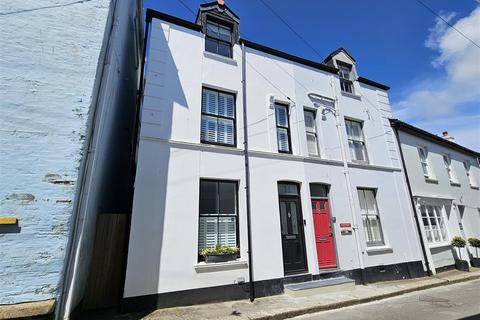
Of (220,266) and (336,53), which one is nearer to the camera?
(220,266)

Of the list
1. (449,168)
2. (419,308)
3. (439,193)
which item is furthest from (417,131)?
(419,308)

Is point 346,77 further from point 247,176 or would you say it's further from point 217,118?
point 247,176

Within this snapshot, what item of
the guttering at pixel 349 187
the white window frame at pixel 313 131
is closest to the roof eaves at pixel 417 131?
the guttering at pixel 349 187

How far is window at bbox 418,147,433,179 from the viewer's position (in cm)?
1168

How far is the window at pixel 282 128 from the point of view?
8.33 meters

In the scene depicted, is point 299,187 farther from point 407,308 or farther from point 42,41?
point 42,41

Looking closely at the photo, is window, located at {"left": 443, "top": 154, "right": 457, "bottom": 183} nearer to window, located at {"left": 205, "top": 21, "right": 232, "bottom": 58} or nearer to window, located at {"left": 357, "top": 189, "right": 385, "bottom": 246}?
window, located at {"left": 357, "top": 189, "right": 385, "bottom": 246}

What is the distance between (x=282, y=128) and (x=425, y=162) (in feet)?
27.5

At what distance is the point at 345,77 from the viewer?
11000 millimetres

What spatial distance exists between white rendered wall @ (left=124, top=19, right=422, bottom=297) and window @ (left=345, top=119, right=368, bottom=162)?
31 cm

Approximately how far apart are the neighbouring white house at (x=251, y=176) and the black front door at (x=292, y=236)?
31 millimetres

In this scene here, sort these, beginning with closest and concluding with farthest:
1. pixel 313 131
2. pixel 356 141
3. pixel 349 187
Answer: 1. pixel 349 187
2. pixel 313 131
3. pixel 356 141

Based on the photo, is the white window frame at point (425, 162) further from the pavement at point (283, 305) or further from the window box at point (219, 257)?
the window box at point (219, 257)

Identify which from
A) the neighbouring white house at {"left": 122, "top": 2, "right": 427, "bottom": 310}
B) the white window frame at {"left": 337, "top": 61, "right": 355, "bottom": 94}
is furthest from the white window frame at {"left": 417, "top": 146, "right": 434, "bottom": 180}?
the white window frame at {"left": 337, "top": 61, "right": 355, "bottom": 94}
